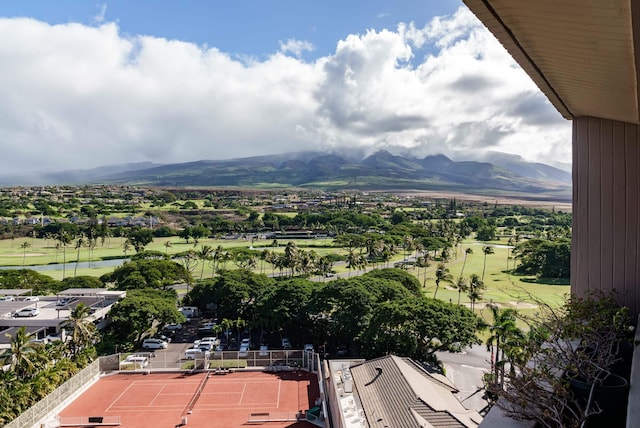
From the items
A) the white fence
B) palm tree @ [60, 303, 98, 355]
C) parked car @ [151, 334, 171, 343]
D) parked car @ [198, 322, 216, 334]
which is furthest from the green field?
the white fence

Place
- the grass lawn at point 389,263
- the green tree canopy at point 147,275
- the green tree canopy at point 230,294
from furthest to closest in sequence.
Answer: the grass lawn at point 389,263
the green tree canopy at point 147,275
the green tree canopy at point 230,294

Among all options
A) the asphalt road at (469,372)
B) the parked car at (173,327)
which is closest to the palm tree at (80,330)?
the parked car at (173,327)

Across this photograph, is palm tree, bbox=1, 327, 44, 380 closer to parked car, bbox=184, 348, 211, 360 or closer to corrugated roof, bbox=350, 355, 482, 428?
parked car, bbox=184, 348, 211, 360

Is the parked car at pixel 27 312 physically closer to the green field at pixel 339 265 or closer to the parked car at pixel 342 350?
the parked car at pixel 342 350

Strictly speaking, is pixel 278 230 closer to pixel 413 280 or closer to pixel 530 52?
pixel 413 280

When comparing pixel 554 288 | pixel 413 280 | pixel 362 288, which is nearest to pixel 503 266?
pixel 554 288

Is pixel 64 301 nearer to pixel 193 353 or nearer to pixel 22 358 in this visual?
pixel 193 353
